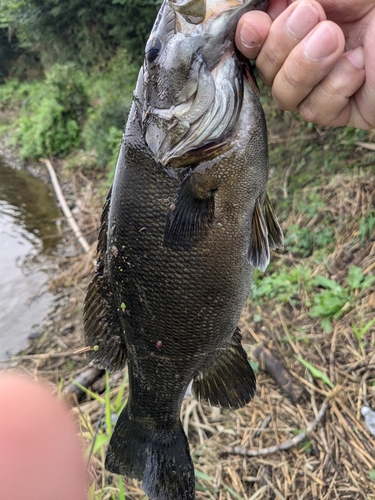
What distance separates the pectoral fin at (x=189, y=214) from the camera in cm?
144

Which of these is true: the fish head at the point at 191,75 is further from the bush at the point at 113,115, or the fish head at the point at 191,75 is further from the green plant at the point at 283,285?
the bush at the point at 113,115

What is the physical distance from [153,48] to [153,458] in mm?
1717

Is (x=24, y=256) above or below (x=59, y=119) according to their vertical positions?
below

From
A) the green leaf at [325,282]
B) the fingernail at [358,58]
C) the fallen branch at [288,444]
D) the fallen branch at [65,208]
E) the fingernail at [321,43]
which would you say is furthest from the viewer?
the fallen branch at [65,208]

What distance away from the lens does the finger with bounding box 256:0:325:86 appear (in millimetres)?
1217

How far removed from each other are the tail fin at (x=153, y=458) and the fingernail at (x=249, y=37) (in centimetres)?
161

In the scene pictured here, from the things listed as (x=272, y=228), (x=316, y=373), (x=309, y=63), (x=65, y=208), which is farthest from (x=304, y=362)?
(x=65, y=208)

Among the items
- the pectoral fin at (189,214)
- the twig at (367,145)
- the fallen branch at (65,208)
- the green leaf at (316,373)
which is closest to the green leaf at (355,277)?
the green leaf at (316,373)

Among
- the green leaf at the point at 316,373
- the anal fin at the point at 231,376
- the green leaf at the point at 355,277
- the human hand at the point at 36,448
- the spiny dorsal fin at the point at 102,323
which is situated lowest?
the green leaf at the point at 316,373

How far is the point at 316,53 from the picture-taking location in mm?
1229

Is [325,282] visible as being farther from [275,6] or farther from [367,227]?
[275,6]

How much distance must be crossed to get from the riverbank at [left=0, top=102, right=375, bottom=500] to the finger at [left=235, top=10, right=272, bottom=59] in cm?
142

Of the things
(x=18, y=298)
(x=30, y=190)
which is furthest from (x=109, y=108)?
(x=18, y=298)

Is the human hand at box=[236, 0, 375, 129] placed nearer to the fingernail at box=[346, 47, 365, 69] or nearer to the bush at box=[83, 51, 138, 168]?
the fingernail at box=[346, 47, 365, 69]
